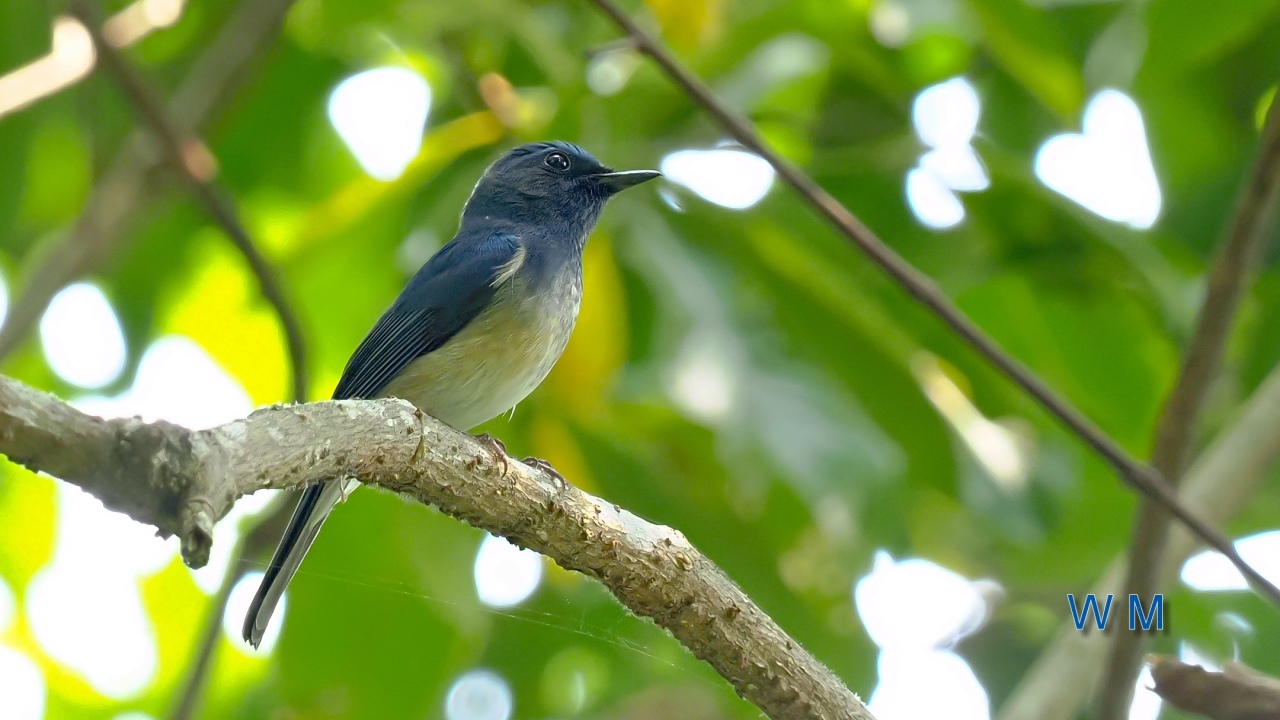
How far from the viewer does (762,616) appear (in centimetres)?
297

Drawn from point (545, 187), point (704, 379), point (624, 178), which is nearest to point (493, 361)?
point (704, 379)

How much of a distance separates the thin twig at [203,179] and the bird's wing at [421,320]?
0.84 ft

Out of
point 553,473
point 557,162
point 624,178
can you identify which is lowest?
point 553,473

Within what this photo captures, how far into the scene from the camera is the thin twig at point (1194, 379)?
11.9 ft

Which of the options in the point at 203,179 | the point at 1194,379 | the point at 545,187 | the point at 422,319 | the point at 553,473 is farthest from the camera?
the point at 545,187

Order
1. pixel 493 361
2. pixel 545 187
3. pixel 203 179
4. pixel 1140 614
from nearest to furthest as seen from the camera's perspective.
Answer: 1. pixel 1140 614
2. pixel 493 361
3. pixel 203 179
4. pixel 545 187

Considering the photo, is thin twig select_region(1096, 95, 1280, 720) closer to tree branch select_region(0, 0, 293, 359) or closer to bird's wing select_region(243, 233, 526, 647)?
bird's wing select_region(243, 233, 526, 647)

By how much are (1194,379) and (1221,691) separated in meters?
1.23

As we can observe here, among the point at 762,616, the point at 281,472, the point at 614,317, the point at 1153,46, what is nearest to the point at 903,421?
the point at 614,317

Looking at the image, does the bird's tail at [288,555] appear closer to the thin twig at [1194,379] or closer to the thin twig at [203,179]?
the thin twig at [203,179]

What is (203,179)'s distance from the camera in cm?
465

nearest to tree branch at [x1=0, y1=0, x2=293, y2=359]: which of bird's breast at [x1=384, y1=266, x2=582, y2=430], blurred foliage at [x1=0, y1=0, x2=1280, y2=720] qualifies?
blurred foliage at [x1=0, y1=0, x2=1280, y2=720]

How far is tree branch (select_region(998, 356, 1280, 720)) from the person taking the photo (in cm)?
442

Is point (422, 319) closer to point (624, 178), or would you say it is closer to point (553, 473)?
point (624, 178)
